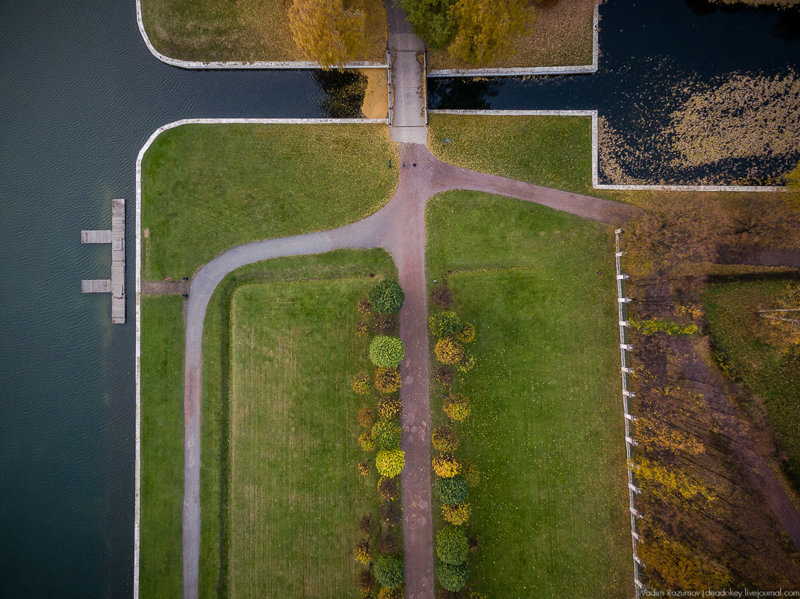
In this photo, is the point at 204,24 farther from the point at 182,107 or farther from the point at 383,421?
the point at 383,421

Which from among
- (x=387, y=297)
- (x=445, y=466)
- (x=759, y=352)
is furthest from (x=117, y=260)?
(x=759, y=352)

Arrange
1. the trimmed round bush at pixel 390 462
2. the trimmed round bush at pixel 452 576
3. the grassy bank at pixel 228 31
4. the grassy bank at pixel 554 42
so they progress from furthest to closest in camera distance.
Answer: the grassy bank at pixel 228 31
the grassy bank at pixel 554 42
the trimmed round bush at pixel 390 462
the trimmed round bush at pixel 452 576

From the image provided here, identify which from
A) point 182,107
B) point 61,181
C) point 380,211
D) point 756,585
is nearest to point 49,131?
point 61,181

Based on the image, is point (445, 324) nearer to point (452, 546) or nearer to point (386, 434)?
point (386, 434)

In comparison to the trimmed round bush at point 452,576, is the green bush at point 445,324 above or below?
above

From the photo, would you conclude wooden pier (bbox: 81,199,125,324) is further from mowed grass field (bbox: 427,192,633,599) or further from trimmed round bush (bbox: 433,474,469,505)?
trimmed round bush (bbox: 433,474,469,505)

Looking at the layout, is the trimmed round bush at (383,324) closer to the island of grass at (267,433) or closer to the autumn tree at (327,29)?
the island of grass at (267,433)

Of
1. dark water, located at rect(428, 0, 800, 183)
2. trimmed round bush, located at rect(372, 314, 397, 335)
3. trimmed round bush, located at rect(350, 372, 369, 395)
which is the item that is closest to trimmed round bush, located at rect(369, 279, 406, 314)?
trimmed round bush, located at rect(372, 314, 397, 335)

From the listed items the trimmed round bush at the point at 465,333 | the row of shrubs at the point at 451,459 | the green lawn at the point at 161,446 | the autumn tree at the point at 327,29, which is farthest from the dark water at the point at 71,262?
the trimmed round bush at the point at 465,333
